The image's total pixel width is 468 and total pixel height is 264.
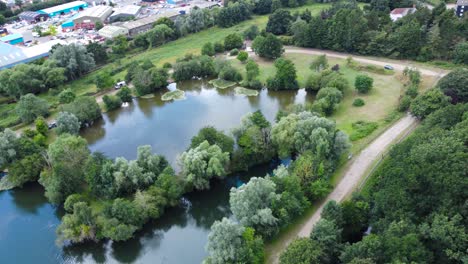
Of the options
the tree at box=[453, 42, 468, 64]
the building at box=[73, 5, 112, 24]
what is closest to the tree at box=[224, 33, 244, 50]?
the building at box=[73, 5, 112, 24]

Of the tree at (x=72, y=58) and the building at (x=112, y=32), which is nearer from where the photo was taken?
the tree at (x=72, y=58)

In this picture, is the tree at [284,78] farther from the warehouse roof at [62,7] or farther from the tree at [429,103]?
the warehouse roof at [62,7]

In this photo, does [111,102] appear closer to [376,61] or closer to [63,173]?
[63,173]

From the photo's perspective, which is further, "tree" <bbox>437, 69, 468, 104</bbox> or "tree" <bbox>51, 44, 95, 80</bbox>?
"tree" <bbox>51, 44, 95, 80</bbox>

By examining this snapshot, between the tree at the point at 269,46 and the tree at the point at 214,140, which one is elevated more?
the tree at the point at 214,140

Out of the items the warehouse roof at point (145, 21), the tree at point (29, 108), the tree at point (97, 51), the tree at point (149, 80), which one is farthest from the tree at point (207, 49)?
the tree at point (29, 108)

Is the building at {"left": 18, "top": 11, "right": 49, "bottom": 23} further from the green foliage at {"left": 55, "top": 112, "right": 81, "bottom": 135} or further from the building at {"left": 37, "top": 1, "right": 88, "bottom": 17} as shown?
the green foliage at {"left": 55, "top": 112, "right": 81, "bottom": 135}

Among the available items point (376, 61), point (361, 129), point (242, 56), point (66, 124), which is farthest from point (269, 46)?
point (66, 124)
